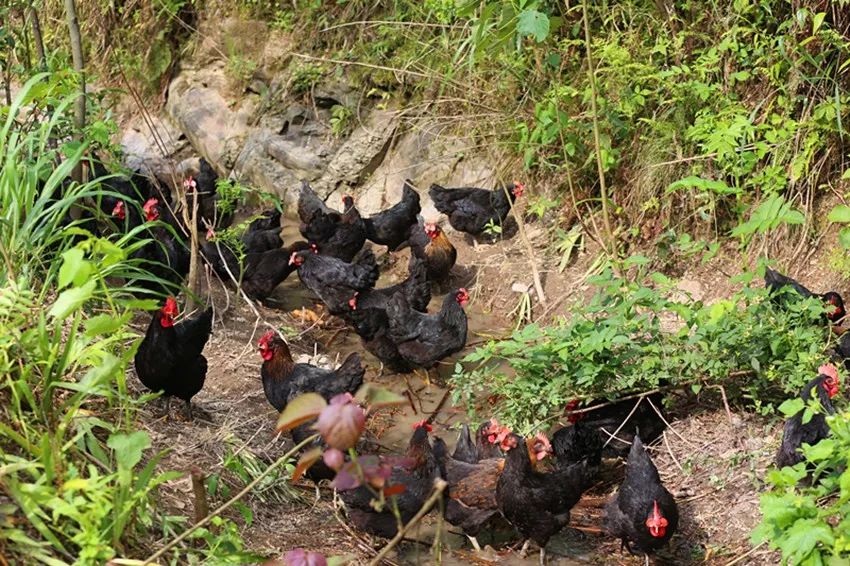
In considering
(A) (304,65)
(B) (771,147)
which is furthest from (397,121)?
(B) (771,147)

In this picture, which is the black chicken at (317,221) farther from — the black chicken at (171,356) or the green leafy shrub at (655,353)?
the green leafy shrub at (655,353)

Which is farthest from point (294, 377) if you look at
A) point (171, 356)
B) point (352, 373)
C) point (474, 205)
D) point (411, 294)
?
point (474, 205)

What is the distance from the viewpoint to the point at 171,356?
17.4 feet

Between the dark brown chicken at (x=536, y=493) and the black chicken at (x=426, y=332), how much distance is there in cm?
185

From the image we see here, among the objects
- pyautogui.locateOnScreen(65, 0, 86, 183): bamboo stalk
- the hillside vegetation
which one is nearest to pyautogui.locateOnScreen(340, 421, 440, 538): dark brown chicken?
the hillside vegetation

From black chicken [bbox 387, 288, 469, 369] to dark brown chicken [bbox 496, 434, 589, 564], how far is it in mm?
1848

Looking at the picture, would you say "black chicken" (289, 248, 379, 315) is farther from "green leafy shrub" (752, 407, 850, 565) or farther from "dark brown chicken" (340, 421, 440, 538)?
"green leafy shrub" (752, 407, 850, 565)

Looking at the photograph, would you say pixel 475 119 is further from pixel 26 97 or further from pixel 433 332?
pixel 26 97

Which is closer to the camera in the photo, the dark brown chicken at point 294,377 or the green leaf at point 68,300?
the green leaf at point 68,300

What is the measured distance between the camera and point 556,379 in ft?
17.8

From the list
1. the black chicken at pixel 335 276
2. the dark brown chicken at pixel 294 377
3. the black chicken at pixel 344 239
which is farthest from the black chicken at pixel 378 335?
the black chicken at pixel 344 239

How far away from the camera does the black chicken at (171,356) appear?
5.30 metres

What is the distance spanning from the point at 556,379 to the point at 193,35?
711cm

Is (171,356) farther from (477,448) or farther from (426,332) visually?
(426,332)
